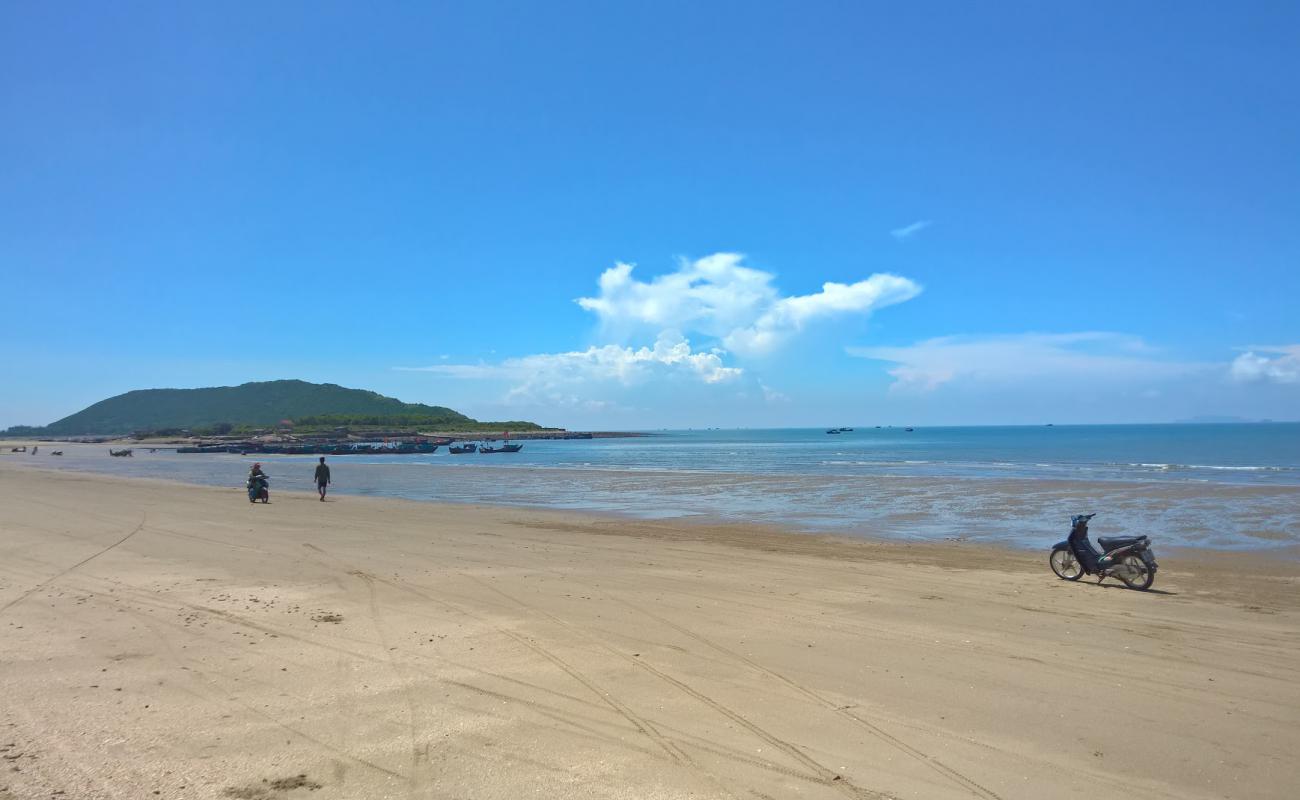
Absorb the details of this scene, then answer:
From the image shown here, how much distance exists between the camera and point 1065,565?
45.6ft

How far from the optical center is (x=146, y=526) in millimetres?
19266

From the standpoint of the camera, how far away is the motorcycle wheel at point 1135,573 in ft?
41.7

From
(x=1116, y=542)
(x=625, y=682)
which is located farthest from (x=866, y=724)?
(x=1116, y=542)

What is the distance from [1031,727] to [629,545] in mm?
12180

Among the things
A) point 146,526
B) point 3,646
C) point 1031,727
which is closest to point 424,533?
point 146,526

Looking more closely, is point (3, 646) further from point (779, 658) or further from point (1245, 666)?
point (1245, 666)

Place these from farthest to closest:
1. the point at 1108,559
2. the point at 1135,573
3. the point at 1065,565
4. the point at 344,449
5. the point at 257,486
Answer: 1. the point at 344,449
2. the point at 257,486
3. the point at 1065,565
4. the point at 1108,559
5. the point at 1135,573

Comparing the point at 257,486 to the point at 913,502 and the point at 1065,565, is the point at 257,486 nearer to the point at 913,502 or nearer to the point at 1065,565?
the point at 913,502

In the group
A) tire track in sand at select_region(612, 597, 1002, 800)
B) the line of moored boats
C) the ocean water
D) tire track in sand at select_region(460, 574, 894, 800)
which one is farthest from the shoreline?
the line of moored boats

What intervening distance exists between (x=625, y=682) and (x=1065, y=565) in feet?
34.3

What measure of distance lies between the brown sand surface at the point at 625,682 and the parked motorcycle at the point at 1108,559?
13.8 inches

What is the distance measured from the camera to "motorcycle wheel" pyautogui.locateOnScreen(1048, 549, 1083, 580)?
13766 millimetres

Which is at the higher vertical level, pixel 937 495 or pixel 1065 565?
pixel 1065 565

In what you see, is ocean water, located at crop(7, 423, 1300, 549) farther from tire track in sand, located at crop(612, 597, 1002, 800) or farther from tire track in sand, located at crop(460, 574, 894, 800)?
tire track in sand, located at crop(460, 574, 894, 800)
